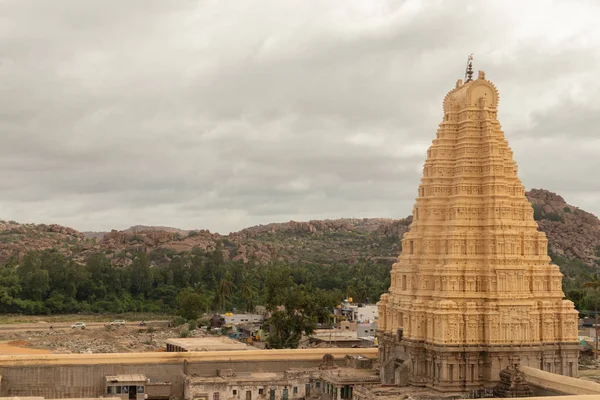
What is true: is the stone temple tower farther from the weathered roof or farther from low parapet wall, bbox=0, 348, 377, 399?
the weathered roof

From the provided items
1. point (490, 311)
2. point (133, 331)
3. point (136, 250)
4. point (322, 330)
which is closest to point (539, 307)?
point (490, 311)

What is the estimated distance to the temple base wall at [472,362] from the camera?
124 ft

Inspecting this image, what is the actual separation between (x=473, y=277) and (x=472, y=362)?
12.0 feet

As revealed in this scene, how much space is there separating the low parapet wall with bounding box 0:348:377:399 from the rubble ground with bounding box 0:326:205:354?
21320 mm

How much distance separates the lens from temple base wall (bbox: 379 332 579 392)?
3766 cm

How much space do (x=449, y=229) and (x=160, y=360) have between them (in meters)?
15.2

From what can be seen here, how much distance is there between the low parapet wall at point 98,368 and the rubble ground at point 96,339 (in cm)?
2132

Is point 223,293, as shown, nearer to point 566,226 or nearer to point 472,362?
point 472,362

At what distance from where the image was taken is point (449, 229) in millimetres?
40219

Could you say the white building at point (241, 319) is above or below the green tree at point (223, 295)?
below

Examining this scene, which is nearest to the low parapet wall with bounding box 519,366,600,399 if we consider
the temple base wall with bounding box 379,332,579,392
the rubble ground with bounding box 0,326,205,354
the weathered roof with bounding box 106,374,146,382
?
the temple base wall with bounding box 379,332,579,392

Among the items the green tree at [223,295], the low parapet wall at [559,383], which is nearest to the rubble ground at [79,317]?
the green tree at [223,295]

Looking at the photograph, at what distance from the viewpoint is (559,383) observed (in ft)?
114

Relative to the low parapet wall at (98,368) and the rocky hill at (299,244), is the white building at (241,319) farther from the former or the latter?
the rocky hill at (299,244)
